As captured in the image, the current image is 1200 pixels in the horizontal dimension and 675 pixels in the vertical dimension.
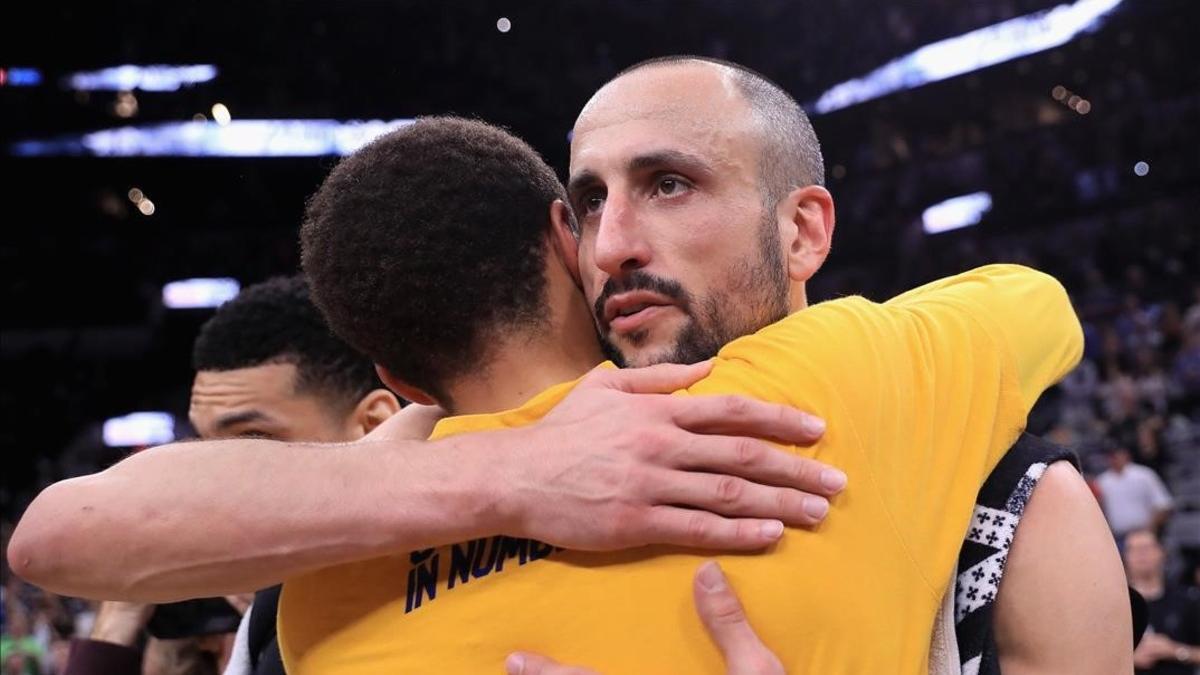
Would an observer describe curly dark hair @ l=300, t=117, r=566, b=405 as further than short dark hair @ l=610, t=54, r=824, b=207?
No

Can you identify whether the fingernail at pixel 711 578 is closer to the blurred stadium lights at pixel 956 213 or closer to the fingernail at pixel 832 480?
the fingernail at pixel 832 480

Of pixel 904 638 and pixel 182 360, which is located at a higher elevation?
pixel 182 360

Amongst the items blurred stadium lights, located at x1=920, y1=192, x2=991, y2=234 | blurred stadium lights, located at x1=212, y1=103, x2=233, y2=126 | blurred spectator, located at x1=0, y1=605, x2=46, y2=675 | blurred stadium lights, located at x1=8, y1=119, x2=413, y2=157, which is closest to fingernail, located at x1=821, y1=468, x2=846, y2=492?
Answer: blurred spectator, located at x1=0, y1=605, x2=46, y2=675

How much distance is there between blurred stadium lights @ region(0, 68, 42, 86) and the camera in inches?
596

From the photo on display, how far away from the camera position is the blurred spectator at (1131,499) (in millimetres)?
8570

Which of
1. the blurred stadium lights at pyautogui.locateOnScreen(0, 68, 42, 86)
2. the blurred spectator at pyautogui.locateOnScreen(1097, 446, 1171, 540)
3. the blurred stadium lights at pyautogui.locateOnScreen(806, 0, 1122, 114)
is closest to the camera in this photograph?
the blurred spectator at pyautogui.locateOnScreen(1097, 446, 1171, 540)

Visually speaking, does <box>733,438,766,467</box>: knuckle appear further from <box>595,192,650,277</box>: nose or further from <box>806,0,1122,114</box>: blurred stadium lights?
<box>806,0,1122,114</box>: blurred stadium lights

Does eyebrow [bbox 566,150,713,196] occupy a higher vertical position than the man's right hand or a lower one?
higher

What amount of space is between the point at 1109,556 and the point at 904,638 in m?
0.33

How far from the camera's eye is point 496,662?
130 centimetres

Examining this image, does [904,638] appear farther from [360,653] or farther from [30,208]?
[30,208]

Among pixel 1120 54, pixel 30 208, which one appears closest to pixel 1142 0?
pixel 1120 54

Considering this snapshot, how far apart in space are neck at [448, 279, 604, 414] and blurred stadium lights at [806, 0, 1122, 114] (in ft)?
47.0

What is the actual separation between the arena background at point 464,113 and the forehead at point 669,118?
41.6ft
